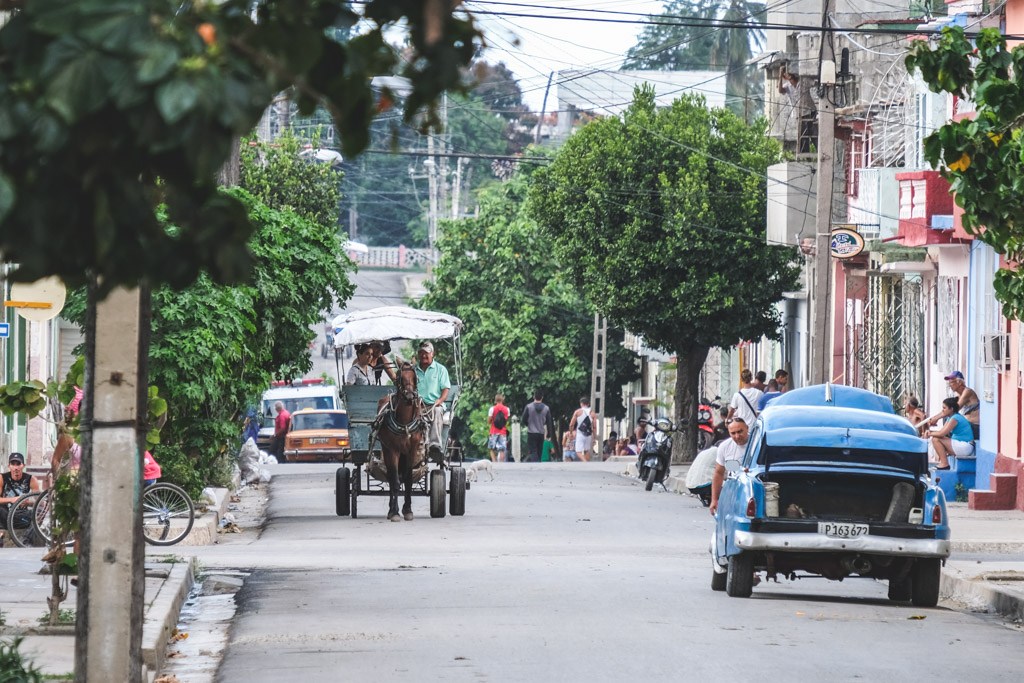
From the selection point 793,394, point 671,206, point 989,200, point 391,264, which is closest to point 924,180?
point 671,206

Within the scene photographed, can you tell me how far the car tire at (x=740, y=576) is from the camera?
49.5 feet

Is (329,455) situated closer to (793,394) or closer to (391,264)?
(793,394)

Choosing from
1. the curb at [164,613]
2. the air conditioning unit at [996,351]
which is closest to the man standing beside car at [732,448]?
the curb at [164,613]

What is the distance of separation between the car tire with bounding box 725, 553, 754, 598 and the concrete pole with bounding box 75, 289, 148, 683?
6923 millimetres

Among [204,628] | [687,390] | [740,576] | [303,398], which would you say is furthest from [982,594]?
[303,398]

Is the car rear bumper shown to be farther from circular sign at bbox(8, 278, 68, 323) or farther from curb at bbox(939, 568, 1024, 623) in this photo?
circular sign at bbox(8, 278, 68, 323)

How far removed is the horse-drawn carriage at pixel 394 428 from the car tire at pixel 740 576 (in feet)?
26.3

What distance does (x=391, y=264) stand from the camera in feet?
356

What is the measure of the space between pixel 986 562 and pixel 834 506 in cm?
391

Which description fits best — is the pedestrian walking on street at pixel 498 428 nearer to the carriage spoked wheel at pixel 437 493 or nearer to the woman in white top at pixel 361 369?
the woman in white top at pixel 361 369

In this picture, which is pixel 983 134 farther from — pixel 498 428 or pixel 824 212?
pixel 498 428

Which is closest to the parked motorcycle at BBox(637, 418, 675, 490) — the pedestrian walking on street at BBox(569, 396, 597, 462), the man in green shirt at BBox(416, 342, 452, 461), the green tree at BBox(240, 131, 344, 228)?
the man in green shirt at BBox(416, 342, 452, 461)

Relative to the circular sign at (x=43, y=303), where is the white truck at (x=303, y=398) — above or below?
below

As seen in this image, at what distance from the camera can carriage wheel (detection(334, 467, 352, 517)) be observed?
24656mm
